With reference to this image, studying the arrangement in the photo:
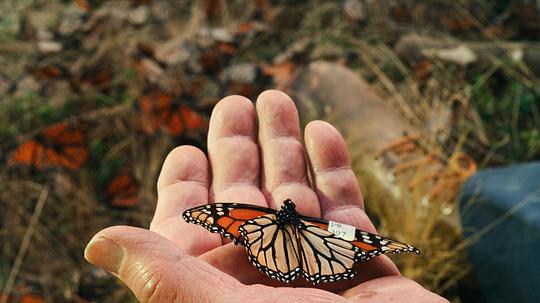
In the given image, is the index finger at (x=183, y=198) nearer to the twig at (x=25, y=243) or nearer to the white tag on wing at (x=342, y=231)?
the white tag on wing at (x=342, y=231)

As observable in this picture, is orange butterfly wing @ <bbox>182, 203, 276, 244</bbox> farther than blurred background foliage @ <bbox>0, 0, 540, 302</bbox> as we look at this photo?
No

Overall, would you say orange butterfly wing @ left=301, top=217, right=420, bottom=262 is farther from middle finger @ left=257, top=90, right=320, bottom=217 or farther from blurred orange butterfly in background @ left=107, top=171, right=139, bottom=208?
blurred orange butterfly in background @ left=107, top=171, right=139, bottom=208

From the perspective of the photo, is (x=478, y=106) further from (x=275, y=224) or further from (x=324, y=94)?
(x=275, y=224)

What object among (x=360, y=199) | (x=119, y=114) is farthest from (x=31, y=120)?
(x=360, y=199)

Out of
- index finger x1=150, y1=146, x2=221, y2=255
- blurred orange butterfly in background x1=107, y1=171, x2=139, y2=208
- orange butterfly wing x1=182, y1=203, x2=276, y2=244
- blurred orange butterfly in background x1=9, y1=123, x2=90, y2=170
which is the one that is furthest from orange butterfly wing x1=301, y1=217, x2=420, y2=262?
blurred orange butterfly in background x1=9, y1=123, x2=90, y2=170

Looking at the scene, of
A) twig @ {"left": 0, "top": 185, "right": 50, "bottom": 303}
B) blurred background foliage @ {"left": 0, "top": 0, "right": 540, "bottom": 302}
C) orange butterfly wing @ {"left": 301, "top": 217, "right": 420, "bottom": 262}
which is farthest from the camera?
blurred background foliage @ {"left": 0, "top": 0, "right": 540, "bottom": 302}

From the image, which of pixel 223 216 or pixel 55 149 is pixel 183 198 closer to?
pixel 223 216

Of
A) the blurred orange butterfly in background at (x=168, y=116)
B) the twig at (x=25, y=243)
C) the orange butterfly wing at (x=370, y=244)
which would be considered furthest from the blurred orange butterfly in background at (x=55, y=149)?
the orange butterfly wing at (x=370, y=244)
